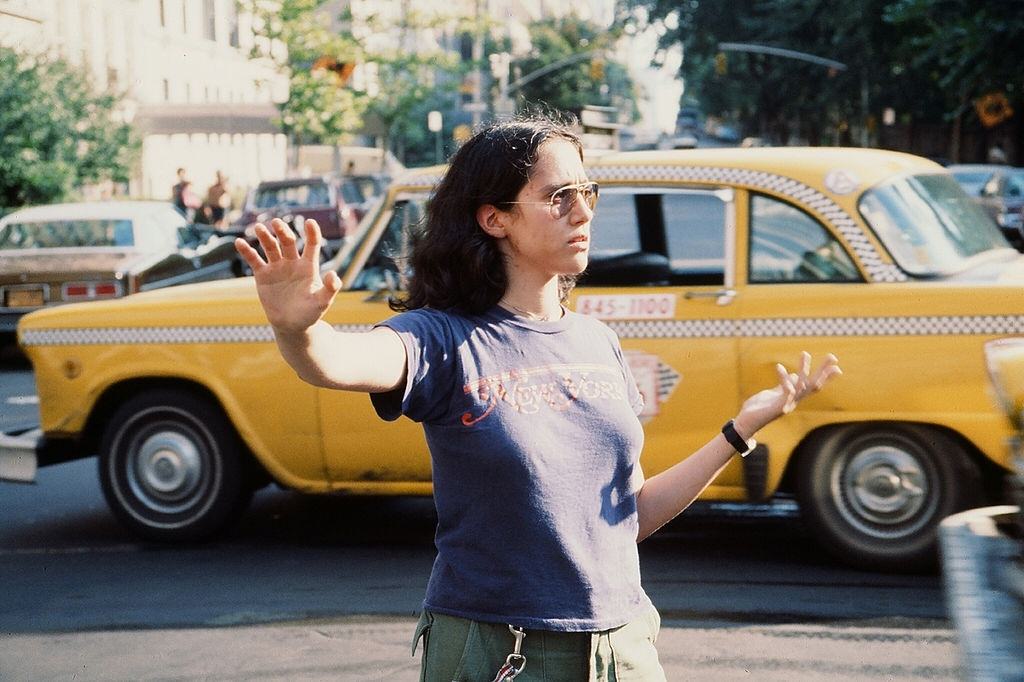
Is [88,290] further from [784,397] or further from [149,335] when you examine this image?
[784,397]

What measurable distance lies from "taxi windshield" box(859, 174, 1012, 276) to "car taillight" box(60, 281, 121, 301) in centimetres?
926

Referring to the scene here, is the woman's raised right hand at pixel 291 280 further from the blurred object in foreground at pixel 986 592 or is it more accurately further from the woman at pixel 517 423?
the blurred object in foreground at pixel 986 592

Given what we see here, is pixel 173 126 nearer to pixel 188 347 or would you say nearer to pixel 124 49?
pixel 124 49

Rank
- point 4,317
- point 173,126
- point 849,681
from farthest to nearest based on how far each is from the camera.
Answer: point 173,126 < point 4,317 < point 849,681

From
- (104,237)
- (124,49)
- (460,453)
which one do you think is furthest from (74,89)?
(460,453)

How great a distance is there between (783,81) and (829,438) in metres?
48.0

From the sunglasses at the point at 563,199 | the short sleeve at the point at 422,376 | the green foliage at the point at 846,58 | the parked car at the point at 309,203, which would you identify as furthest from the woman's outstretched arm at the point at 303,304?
the parked car at the point at 309,203

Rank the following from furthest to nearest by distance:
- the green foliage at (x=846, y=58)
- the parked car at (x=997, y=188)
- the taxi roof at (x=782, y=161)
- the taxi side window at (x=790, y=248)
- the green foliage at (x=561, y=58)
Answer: the green foliage at (x=561, y=58), the parked car at (x=997, y=188), the green foliage at (x=846, y=58), the taxi roof at (x=782, y=161), the taxi side window at (x=790, y=248)

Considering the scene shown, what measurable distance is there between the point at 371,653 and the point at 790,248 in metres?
2.40

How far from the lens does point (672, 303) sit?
21.1ft

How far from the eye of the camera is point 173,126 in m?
45.8

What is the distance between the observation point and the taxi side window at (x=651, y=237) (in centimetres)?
655

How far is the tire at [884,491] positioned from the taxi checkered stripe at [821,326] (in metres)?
0.41

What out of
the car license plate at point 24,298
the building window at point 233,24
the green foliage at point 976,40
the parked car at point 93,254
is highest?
the building window at point 233,24
